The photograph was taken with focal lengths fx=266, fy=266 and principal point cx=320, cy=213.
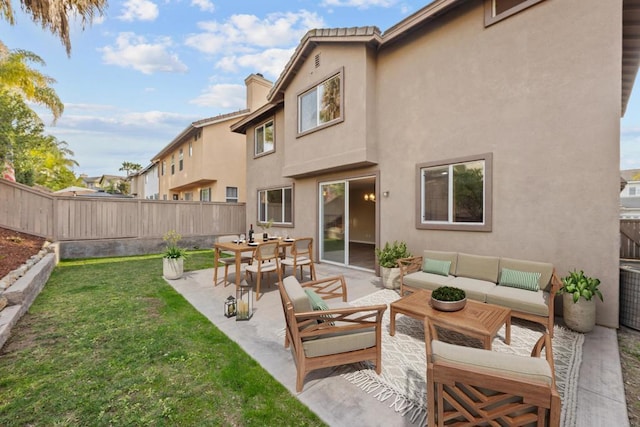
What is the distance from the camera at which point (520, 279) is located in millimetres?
4676

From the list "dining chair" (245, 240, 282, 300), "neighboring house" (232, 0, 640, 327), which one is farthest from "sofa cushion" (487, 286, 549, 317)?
"dining chair" (245, 240, 282, 300)

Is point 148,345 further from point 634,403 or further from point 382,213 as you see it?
point 382,213

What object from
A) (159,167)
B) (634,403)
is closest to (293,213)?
(634,403)

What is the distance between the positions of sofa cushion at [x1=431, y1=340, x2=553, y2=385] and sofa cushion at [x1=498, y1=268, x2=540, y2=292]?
11.3 feet

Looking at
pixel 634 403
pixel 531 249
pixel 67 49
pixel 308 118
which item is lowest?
pixel 634 403

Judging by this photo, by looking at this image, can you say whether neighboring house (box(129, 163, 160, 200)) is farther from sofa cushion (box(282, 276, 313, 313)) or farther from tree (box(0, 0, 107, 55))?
sofa cushion (box(282, 276, 313, 313))

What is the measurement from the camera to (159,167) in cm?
2375

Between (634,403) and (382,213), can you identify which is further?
(382,213)

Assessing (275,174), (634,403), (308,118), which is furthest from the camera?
(275,174)

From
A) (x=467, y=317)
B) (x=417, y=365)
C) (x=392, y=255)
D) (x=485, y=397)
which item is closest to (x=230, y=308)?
(x=417, y=365)

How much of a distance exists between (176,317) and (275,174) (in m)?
7.82

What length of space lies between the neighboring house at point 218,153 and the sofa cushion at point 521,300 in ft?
47.7

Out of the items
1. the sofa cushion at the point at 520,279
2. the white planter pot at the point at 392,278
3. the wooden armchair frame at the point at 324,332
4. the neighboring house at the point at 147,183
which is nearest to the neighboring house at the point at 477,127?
the sofa cushion at the point at 520,279

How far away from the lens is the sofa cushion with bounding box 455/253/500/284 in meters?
5.14
